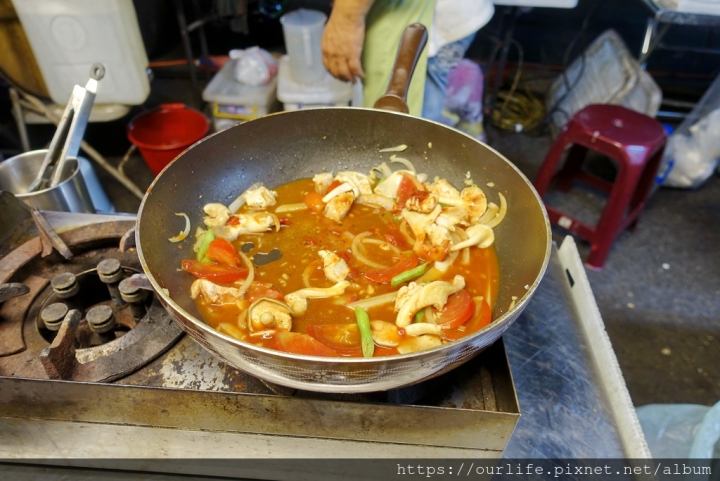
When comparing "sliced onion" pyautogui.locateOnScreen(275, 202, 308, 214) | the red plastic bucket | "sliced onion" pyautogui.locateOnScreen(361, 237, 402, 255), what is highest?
"sliced onion" pyautogui.locateOnScreen(275, 202, 308, 214)

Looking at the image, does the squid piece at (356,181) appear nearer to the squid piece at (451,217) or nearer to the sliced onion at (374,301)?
the squid piece at (451,217)

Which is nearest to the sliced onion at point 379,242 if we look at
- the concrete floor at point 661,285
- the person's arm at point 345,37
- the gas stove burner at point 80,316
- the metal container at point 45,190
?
the gas stove burner at point 80,316

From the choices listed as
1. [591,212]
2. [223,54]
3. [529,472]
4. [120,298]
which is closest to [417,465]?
[529,472]

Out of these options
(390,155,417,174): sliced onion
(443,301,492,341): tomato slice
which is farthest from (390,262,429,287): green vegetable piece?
(390,155,417,174): sliced onion

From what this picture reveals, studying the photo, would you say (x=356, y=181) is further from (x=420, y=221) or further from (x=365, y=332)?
(x=365, y=332)

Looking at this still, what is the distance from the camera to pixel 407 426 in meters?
1.34

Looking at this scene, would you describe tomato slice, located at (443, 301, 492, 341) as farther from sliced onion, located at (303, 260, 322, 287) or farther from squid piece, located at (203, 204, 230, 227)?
squid piece, located at (203, 204, 230, 227)

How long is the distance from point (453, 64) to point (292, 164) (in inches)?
75.3

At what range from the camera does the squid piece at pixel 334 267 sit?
1.65 meters

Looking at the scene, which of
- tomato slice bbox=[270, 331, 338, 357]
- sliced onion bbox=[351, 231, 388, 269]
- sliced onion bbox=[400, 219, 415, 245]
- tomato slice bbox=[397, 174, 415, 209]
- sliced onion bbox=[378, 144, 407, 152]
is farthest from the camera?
sliced onion bbox=[378, 144, 407, 152]

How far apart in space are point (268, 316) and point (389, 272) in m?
0.47

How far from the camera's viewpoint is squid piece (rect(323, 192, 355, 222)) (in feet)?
6.26

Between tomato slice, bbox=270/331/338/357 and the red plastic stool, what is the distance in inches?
111

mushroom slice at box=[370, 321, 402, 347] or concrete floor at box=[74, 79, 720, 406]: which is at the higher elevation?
mushroom slice at box=[370, 321, 402, 347]
